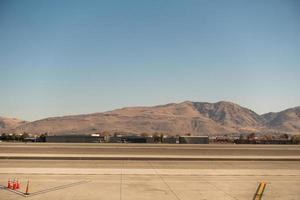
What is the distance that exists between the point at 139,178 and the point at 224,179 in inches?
203

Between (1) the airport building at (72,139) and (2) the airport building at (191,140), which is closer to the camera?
(1) the airport building at (72,139)

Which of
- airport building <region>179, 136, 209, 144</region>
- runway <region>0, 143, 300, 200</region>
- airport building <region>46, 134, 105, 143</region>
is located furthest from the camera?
airport building <region>179, 136, 209, 144</region>

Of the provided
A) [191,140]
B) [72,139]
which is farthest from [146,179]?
[72,139]

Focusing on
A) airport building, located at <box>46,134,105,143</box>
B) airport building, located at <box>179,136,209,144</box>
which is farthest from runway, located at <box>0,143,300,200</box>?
airport building, located at <box>179,136,209,144</box>

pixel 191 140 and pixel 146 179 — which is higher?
pixel 191 140

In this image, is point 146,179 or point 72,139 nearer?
point 146,179

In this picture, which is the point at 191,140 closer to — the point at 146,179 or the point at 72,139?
the point at 72,139

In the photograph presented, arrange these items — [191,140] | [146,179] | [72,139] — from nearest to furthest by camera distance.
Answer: [146,179], [72,139], [191,140]

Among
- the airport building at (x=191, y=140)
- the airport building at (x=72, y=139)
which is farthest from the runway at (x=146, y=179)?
the airport building at (x=191, y=140)

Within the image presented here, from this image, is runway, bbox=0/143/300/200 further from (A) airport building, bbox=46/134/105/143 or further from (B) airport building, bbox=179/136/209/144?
(B) airport building, bbox=179/136/209/144

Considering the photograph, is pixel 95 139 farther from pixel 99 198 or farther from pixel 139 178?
pixel 99 198

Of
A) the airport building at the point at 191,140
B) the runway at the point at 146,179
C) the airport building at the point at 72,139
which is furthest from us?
the airport building at the point at 191,140

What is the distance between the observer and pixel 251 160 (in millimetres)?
33375

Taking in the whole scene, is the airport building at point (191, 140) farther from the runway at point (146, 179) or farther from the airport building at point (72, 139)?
the runway at point (146, 179)
